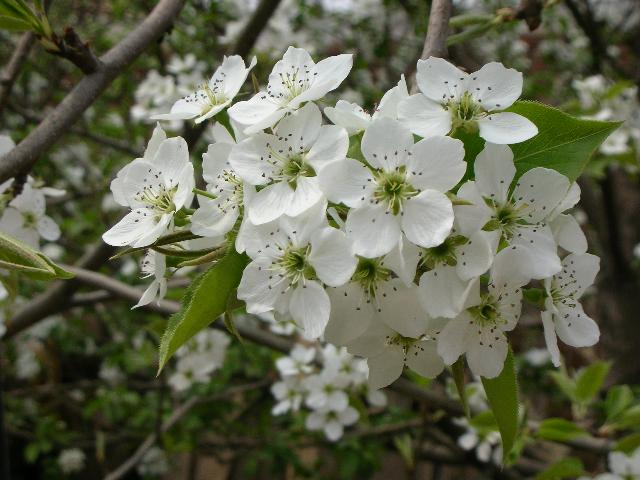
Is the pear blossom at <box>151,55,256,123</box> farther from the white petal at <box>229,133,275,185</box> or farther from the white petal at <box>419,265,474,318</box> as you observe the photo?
the white petal at <box>419,265,474,318</box>

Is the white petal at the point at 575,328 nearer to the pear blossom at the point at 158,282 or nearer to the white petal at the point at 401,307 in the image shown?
the white petal at the point at 401,307

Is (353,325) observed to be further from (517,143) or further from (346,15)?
(346,15)

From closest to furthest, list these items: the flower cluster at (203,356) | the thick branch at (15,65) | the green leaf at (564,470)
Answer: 1. the thick branch at (15,65)
2. the green leaf at (564,470)
3. the flower cluster at (203,356)

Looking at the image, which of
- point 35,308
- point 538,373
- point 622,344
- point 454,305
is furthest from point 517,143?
point 538,373

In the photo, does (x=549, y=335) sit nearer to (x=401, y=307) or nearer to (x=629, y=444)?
(x=401, y=307)

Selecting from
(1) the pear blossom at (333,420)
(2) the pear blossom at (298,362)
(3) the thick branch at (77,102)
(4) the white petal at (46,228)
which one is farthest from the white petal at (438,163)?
(1) the pear blossom at (333,420)

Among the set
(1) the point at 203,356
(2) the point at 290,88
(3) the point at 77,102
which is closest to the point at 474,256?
(2) the point at 290,88

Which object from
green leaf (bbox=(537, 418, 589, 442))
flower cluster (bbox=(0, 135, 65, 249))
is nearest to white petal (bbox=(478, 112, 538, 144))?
flower cluster (bbox=(0, 135, 65, 249))
